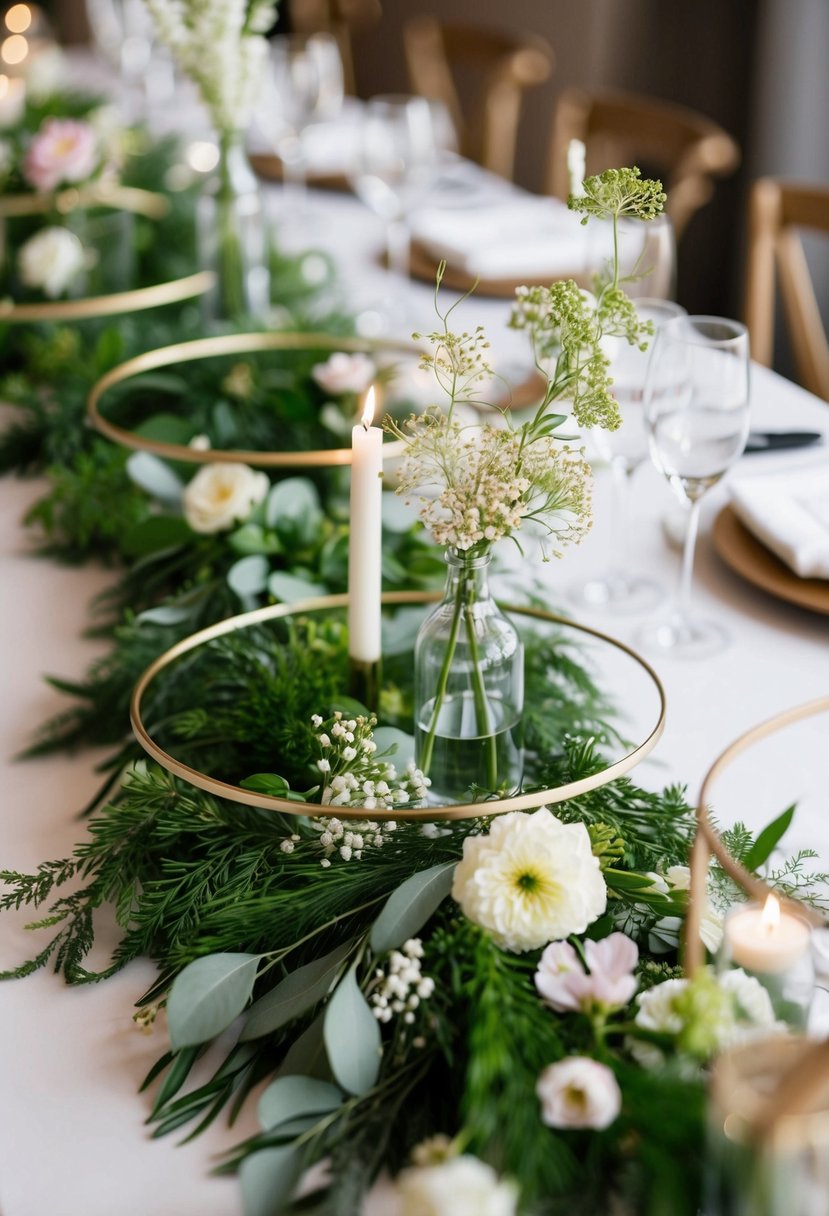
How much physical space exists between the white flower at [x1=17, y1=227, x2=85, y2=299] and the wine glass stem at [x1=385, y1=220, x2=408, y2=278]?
43 cm

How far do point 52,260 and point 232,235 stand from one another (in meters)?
0.25

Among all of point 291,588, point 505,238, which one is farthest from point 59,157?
point 291,588

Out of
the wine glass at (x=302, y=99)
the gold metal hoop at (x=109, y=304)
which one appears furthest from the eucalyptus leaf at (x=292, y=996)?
the wine glass at (x=302, y=99)

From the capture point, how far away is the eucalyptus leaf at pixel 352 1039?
61 centimetres

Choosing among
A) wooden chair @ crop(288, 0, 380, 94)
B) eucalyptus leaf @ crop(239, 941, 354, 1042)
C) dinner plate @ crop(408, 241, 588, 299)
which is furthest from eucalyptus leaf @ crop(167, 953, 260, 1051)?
wooden chair @ crop(288, 0, 380, 94)

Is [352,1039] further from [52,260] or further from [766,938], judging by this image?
[52,260]

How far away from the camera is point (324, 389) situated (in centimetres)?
140

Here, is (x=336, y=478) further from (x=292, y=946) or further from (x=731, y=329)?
(x=292, y=946)

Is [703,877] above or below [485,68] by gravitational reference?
above

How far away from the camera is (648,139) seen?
2.57m

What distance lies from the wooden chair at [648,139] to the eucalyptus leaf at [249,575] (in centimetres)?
153

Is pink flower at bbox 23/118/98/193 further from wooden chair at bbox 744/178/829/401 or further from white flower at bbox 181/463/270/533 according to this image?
wooden chair at bbox 744/178/829/401

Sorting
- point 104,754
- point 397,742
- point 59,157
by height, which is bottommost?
point 104,754

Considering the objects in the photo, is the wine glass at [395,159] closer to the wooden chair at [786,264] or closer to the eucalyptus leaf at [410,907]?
the wooden chair at [786,264]
